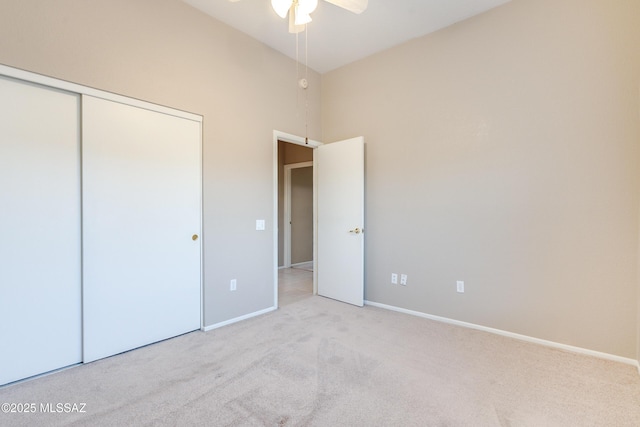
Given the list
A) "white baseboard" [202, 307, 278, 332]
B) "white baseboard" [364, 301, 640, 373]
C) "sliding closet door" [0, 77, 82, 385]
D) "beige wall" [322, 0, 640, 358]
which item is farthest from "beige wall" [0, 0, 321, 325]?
"white baseboard" [364, 301, 640, 373]

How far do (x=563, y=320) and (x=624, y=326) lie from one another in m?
0.36

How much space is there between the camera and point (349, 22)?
290 centimetres

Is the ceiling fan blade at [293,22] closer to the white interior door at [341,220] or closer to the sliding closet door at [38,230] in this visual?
the white interior door at [341,220]

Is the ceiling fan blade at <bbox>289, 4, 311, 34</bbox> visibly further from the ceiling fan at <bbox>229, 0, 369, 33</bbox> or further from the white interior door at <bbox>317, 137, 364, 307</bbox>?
the white interior door at <bbox>317, 137, 364, 307</bbox>

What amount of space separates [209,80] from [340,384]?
2.86 meters

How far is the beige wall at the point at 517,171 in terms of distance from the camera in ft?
7.33

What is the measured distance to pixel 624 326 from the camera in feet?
7.26

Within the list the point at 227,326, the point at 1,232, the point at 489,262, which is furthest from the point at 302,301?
the point at 1,232

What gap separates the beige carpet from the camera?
5.26ft

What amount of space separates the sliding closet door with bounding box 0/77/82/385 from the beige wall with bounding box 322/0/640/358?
287cm

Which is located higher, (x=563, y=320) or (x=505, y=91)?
(x=505, y=91)

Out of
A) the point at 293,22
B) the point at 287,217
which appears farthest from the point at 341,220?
the point at 287,217

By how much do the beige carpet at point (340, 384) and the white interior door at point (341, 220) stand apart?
0.99 metres

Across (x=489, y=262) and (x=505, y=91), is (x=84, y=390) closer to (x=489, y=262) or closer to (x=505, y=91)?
(x=489, y=262)
